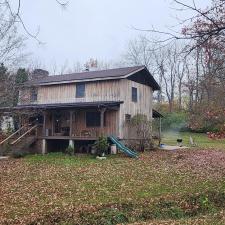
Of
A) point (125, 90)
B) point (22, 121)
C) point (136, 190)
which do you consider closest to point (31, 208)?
point (136, 190)

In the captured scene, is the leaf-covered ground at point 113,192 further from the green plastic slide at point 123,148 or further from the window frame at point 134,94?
the window frame at point 134,94

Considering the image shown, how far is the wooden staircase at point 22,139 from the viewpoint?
26.3 metres

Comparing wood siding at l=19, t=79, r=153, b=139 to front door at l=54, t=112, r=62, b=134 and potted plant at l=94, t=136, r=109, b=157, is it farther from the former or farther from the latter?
potted plant at l=94, t=136, r=109, b=157

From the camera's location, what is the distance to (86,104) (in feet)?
87.2

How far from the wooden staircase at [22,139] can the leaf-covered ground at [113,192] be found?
15.9 feet

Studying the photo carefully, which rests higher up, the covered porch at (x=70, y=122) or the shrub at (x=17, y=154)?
the covered porch at (x=70, y=122)

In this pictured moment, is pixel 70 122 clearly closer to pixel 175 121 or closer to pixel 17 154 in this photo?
pixel 17 154

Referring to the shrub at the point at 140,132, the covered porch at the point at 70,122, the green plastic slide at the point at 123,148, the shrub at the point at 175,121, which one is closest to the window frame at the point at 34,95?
the covered porch at the point at 70,122

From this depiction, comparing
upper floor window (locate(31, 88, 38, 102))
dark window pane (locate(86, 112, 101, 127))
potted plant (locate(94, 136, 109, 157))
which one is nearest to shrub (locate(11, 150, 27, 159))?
potted plant (locate(94, 136, 109, 157))

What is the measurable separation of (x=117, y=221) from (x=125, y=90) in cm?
1813

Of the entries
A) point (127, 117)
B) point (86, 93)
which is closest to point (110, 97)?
point (127, 117)

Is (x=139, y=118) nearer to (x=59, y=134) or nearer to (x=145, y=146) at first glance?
(x=145, y=146)

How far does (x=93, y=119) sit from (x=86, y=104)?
6.35 feet

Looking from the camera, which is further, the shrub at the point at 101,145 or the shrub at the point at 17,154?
the shrub at the point at 17,154
